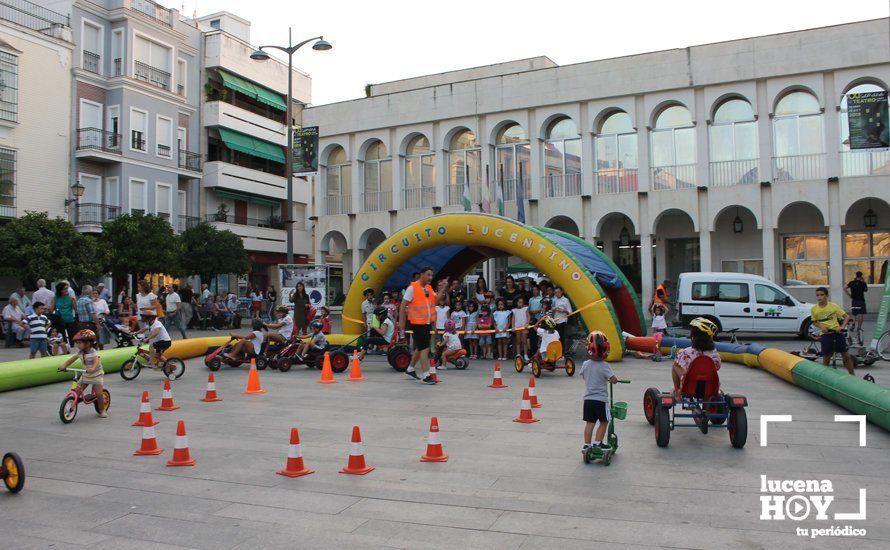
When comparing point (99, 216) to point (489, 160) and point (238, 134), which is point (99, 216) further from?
point (489, 160)

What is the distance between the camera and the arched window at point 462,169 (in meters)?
33.5

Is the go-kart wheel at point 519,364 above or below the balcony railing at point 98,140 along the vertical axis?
below

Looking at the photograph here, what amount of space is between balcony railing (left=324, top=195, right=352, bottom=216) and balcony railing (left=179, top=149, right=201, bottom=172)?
10.6 metres

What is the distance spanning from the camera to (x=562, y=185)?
1241 inches

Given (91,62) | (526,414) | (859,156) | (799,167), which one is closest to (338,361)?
(526,414)

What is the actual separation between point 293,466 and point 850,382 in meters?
7.56

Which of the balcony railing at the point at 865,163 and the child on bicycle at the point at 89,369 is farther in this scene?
the balcony railing at the point at 865,163

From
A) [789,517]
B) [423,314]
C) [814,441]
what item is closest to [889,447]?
[814,441]

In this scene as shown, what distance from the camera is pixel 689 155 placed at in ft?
96.3

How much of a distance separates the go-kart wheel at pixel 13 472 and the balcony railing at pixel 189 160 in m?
37.9

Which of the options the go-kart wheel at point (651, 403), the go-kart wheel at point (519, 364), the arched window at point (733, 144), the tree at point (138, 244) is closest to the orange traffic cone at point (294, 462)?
the go-kart wheel at point (651, 403)

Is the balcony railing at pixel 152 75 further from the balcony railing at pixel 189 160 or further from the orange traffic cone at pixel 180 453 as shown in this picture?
the orange traffic cone at pixel 180 453

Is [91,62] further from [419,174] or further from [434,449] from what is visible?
[434,449]

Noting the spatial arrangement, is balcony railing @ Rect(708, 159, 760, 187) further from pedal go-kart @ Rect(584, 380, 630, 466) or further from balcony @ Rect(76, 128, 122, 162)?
balcony @ Rect(76, 128, 122, 162)
